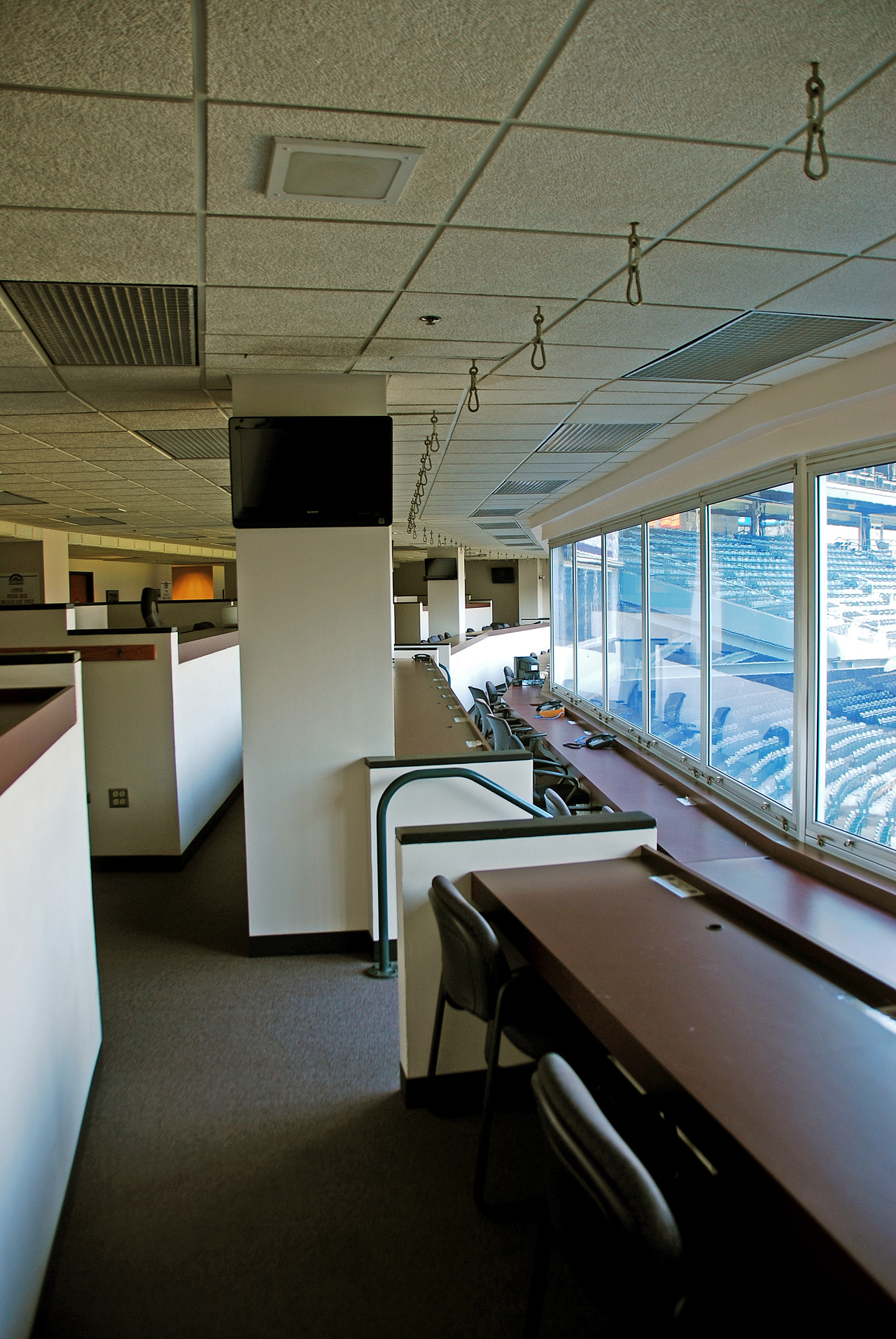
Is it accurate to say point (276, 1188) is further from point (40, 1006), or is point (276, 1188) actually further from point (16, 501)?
point (16, 501)

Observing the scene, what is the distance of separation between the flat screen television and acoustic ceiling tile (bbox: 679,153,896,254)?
14.5 meters

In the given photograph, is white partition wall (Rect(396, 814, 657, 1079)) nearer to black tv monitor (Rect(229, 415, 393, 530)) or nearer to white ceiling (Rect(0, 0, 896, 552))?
black tv monitor (Rect(229, 415, 393, 530))

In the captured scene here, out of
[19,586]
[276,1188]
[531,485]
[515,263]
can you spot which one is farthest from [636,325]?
[19,586]

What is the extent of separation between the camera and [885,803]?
3611 mm

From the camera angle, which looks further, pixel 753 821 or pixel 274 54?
pixel 753 821

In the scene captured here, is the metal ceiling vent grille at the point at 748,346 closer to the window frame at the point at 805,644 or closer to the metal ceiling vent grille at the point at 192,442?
the window frame at the point at 805,644

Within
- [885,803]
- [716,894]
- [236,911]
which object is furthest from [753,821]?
[236,911]

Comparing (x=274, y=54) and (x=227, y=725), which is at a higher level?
(x=274, y=54)

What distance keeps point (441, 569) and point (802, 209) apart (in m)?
14.8

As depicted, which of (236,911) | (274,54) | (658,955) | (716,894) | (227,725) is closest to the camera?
(274,54)

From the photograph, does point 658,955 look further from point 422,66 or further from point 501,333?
point 501,333

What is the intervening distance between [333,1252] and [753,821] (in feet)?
11.1

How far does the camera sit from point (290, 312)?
277cm

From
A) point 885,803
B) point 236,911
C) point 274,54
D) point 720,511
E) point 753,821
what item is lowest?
point 236,911
